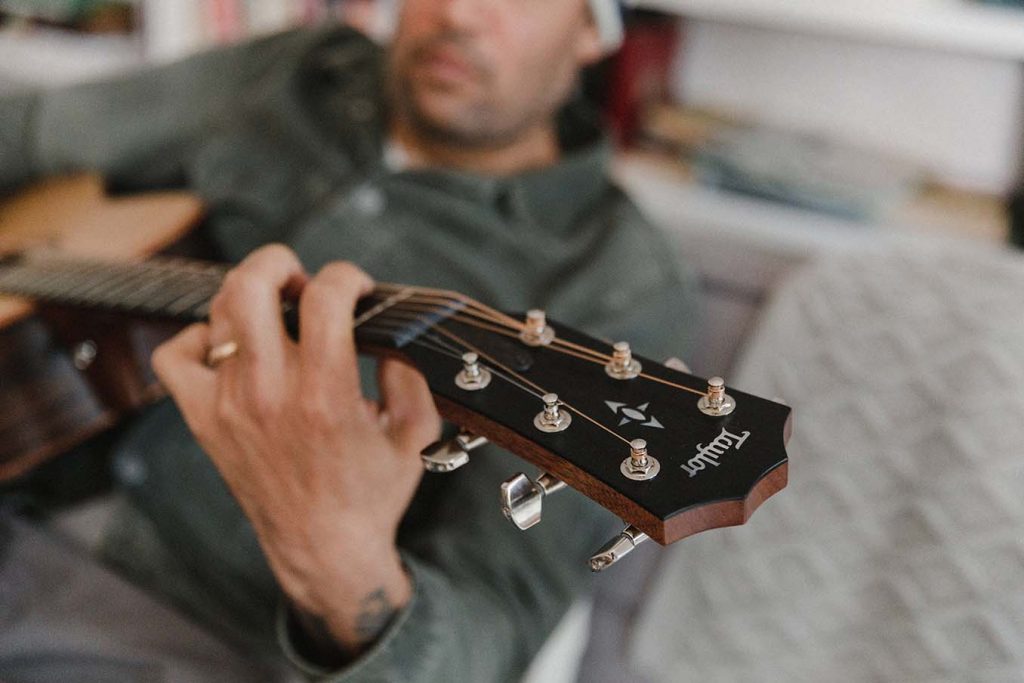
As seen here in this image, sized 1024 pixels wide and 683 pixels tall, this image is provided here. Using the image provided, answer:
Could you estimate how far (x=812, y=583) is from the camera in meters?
0.84

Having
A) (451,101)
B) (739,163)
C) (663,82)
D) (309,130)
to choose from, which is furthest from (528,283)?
(663,82)

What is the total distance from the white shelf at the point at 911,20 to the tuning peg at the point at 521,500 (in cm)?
99

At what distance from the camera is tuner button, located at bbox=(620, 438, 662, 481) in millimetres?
454

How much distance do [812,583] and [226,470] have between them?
0.57 m

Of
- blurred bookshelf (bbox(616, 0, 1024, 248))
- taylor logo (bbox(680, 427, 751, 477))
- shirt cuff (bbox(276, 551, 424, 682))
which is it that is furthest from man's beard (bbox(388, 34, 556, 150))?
taylor logo (bbox(680, 427, 751, 477))

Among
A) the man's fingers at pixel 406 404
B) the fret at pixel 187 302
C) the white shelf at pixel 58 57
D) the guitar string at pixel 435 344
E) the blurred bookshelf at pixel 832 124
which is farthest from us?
the white shelf at pixel 58 57

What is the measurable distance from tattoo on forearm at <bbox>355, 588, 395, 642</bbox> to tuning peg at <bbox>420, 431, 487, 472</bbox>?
210mm

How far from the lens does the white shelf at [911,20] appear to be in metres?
1.10

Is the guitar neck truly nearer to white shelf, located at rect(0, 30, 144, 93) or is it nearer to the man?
the man

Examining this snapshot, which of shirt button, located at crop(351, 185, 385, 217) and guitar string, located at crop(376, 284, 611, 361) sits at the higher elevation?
guitar string, located at crop(376, 284, 611, 361)

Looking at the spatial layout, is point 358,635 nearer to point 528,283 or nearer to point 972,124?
point 528,283

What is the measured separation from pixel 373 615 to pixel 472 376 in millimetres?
262

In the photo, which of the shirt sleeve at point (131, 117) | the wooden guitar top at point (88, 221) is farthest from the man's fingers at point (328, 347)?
the shirt sleeve at point (131, 117)

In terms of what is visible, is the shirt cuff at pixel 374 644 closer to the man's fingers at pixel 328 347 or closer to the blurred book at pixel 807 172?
the man's fingers at pixel 328 347
